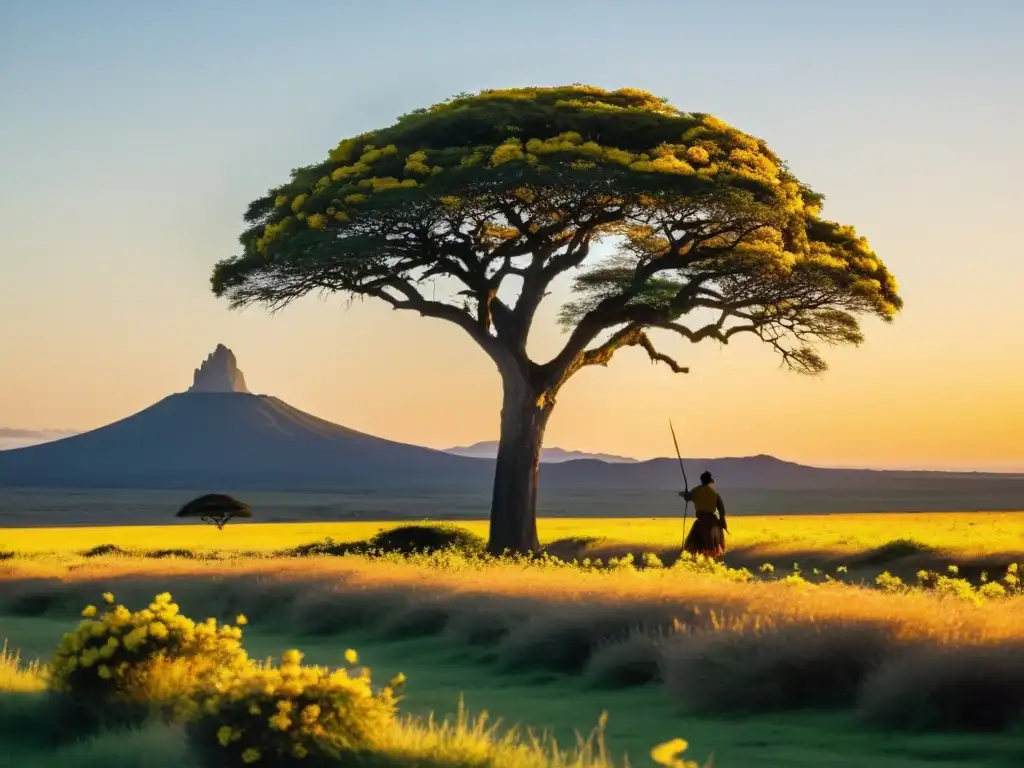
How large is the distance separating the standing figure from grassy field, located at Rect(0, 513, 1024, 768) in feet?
12.6

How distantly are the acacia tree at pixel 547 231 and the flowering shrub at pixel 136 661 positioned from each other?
19.3 m

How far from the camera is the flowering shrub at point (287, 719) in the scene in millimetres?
9336

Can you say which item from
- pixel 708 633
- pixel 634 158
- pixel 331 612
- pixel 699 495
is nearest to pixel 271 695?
pixel 708 633

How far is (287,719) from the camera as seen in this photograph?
926 centimetres

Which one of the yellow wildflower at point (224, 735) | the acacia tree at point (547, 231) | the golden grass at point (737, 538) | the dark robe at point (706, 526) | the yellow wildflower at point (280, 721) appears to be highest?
the acacia tree at point (547, 231)

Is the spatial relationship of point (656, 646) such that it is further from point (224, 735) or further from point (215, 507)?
point (215, 507)

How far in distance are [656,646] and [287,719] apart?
19.3 feet

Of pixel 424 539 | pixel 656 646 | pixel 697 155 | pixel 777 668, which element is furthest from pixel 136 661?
pixel 424 539

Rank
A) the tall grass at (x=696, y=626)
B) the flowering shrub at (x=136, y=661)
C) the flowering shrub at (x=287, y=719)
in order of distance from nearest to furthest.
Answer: the flowering shrub at (x=287, y=719) → the tall grass at (x=696, y=626) → the flowering shrub at (x=136, y=661)

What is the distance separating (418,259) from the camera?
34.3m

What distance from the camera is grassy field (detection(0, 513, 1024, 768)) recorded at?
1134 centimetres

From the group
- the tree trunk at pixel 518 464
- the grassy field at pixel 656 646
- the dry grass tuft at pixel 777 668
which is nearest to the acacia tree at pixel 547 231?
the tree trunk at pixel 518 464

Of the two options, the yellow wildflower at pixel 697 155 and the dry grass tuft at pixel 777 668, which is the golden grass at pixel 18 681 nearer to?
the dry grass tuft at pixel 777 668

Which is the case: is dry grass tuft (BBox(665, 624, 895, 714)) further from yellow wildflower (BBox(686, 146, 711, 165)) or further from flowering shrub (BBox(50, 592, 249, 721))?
yellow wildflower (BBox(686, 146, 711, 165))
